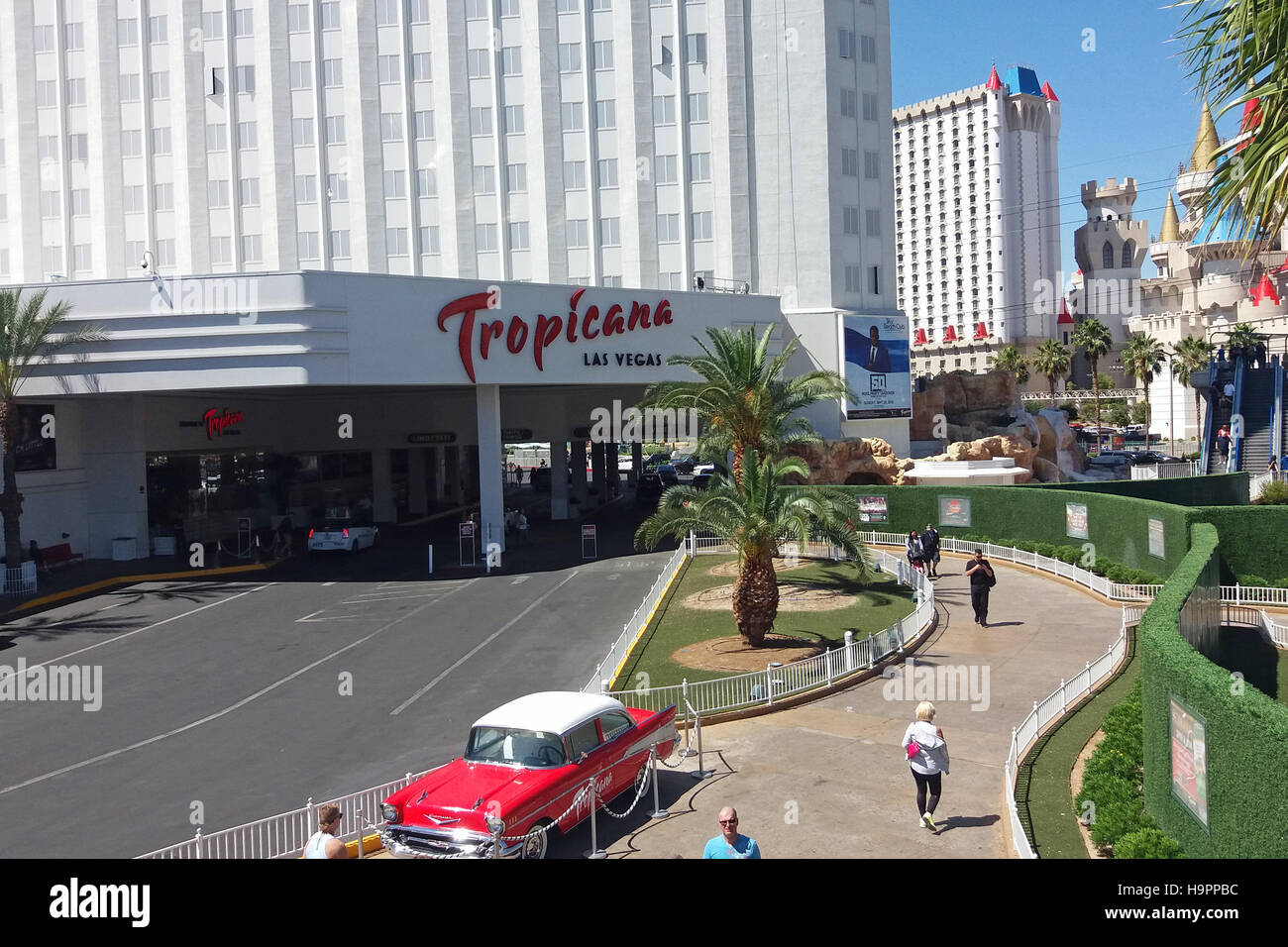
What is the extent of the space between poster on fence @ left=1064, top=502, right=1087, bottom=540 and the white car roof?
22813mm

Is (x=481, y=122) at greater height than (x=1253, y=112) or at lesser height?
greater

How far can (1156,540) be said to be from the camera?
1060 inches

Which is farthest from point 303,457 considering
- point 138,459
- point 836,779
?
point 836,779

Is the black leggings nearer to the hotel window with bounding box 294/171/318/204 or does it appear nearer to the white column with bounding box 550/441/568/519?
the white column with bounding box 550/441/568/519

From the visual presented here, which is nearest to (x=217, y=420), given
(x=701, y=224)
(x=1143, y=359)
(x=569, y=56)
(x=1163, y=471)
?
(x=701, y=224)

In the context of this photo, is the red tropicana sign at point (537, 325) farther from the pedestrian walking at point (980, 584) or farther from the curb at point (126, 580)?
the pedestrian walking at point (980, 584)

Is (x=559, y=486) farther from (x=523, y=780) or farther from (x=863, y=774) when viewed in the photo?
(x=523, y=780)

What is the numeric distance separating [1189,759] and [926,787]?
3162 millimetres

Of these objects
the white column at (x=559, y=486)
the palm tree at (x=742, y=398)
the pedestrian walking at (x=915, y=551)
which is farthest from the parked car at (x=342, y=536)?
the pedestrian walking at (x=915, y=551)

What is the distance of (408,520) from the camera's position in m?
53.3

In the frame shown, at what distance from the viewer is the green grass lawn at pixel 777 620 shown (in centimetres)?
2147

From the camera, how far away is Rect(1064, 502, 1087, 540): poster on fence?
104 feet
